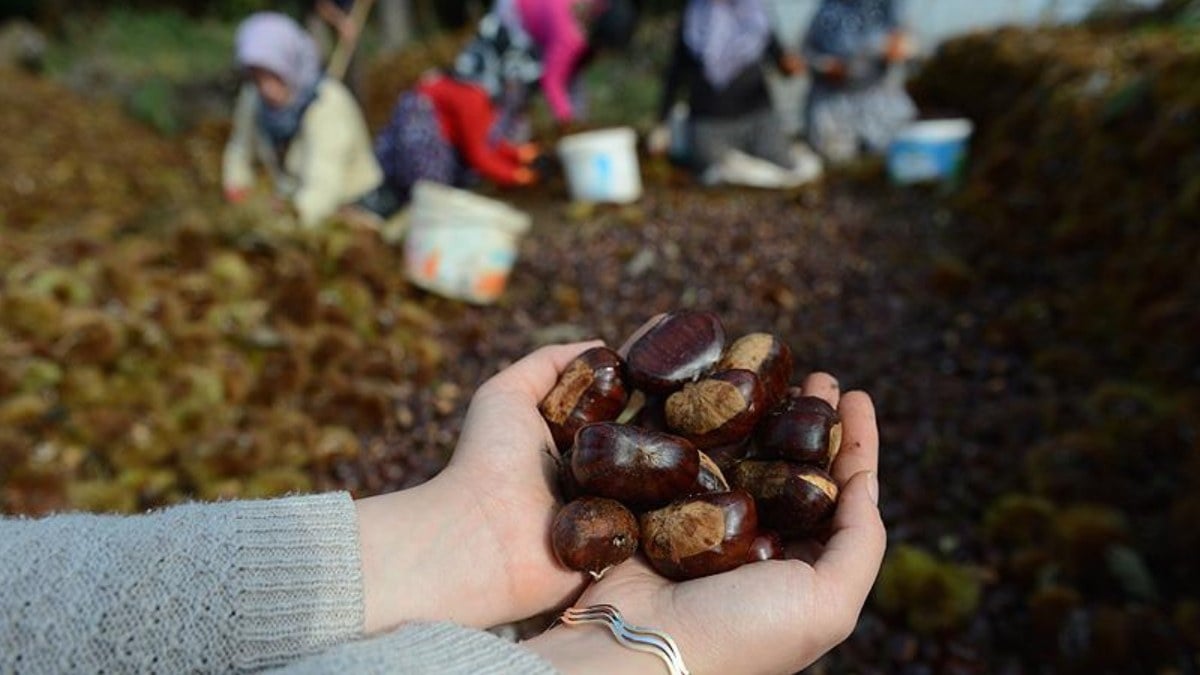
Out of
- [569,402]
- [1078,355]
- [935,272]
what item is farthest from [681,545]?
[935,272]

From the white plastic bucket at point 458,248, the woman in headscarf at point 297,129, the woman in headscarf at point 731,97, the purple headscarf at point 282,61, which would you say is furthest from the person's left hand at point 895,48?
the purple headscarf at point 282,61

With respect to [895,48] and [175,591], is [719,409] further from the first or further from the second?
[895,48]

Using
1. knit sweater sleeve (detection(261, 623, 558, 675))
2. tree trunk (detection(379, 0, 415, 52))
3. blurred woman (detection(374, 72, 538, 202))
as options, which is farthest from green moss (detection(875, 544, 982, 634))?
tree trunk (detection(379, 0, 415, 52))

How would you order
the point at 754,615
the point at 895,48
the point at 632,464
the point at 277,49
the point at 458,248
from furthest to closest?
1. the point at 895,48
2. the point at 277,49
3. the point at 458,248
4. the point at 632,464
5. the point at 754,615

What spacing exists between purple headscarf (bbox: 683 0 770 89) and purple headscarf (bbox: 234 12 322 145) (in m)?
2.71

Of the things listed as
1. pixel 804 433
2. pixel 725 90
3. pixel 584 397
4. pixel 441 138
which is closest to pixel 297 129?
pixel 441 138

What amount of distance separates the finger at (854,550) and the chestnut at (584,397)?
534 millimetres

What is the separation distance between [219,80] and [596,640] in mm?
11365

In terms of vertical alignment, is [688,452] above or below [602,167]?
above

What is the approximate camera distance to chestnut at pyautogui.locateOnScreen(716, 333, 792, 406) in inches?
77.2

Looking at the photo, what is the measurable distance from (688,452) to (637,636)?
39 centimetres

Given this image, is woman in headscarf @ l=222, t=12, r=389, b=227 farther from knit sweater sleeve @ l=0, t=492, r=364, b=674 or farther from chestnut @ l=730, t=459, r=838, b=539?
chestnut @ l=730, t=459, r=838, b=539

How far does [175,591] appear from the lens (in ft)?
4.87

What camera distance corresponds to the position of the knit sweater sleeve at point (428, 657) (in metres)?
1.25
